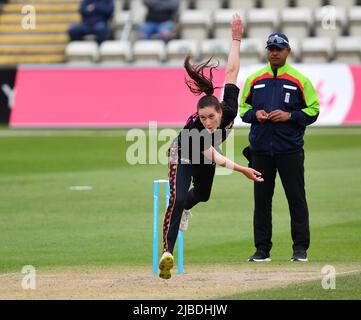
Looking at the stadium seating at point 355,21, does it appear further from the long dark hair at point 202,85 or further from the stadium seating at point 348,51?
the long dark hair at point 202,85

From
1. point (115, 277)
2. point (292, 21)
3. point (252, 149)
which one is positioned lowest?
point (115, 277)

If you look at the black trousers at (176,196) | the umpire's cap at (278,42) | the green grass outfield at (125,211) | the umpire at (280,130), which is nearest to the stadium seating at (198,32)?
the green grass outfield at (125,211)

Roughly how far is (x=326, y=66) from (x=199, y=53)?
4019 millimetres

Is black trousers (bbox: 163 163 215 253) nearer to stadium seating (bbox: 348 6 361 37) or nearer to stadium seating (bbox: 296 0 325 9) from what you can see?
stadium seating (bbox: 348 6 361 37)

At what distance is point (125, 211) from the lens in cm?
1645

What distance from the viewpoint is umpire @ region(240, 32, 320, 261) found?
40.4ft

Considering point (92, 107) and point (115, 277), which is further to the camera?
point (92, 107)

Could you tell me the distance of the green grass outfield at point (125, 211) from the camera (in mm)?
13180

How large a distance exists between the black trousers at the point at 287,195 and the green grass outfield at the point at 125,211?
33 centimetres

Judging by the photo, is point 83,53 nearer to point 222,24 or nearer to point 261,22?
point 222,24

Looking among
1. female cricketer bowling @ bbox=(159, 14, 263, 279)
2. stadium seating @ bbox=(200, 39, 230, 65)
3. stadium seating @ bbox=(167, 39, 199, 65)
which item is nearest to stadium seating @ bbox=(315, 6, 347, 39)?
stadium seating @ bbox=(200, 39, 230, 65)

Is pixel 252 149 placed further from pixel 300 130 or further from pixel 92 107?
pixel 92 107

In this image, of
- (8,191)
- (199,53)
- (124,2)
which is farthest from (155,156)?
(124,2)

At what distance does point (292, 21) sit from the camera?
30.9 meters
